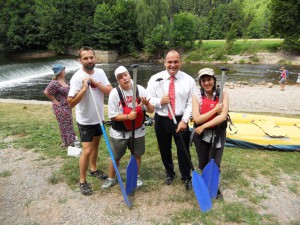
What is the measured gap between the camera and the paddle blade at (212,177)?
10.6 ft

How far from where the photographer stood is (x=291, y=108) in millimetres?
10562

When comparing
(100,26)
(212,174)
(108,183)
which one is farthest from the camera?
(100,26)

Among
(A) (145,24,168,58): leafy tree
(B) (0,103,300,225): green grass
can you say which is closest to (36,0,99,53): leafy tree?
(A) (145,24,168,58): leafy tree

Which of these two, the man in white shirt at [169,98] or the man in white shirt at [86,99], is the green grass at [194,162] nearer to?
the man in white shirt at [86,99]

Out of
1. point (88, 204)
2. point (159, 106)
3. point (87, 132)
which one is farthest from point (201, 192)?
point (87, 132)

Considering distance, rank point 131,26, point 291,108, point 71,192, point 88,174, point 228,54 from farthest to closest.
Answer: point 131,26 < point 228,54 < point 291,108 < point 88,174 < point 71,192

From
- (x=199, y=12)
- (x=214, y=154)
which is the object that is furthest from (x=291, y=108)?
(x=199, y=12)

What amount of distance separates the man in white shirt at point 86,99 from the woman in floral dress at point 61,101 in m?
1.81

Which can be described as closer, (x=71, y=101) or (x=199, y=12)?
(x=71, y=101)

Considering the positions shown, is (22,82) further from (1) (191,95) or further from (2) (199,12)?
(2) (199,12)

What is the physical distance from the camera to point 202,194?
3.13 m

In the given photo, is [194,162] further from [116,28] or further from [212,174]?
[116,28]

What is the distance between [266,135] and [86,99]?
13.4 ft

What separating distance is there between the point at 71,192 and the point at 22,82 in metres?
Result: 21.0
